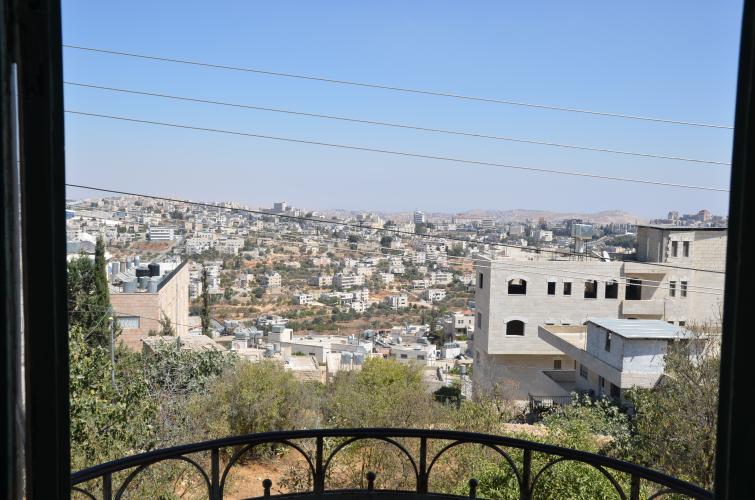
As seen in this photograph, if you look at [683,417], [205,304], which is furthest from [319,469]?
[205,304]

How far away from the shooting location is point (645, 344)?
1166cm

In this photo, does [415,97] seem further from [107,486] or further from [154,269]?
[107,486]

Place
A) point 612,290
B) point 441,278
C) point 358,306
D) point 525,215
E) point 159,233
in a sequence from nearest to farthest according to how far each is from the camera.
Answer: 1. point 612,290
2. point 159,233
3. point 358,306
4. point 441,278
5. point 525,215

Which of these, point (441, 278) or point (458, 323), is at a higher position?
point (441, 278)

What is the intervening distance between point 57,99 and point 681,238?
18025mm

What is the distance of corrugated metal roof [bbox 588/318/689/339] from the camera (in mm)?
11385

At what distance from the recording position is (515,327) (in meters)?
18.2

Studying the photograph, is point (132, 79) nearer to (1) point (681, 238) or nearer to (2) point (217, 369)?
(2) point (217, 369)

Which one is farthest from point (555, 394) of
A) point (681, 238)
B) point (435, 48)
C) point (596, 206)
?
point (435, 48)

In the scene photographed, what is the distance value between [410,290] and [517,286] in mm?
4363

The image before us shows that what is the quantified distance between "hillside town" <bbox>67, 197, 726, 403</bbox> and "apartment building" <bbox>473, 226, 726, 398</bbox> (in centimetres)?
4

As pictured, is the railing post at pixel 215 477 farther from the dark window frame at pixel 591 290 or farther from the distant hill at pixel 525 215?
the distant hill at pixel 525 215

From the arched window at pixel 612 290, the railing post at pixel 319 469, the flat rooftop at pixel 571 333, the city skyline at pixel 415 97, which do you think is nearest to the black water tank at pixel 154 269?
the city skyline at pixel 415 97

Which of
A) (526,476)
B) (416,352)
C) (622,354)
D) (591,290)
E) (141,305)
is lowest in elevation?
(416,352)
